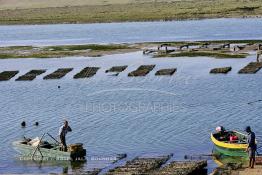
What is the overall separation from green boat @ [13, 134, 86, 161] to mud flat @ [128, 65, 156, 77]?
101 feet

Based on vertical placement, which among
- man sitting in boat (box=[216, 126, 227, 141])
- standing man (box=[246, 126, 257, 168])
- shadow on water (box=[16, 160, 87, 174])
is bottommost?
shadow on water (box=[16, 160, 87, 174])

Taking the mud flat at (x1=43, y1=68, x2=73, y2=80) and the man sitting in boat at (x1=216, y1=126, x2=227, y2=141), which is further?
the mud flat at (x1=43, y1=68, x2=73, y2=80)

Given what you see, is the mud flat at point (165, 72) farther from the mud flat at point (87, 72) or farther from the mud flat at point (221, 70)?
the mud flat at point (87, 72)

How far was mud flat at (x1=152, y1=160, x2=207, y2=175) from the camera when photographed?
35906 mm

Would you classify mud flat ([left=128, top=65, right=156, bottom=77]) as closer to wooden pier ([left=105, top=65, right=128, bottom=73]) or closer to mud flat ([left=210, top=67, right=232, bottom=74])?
wooden pier ([left=105, top=65, right=128, bottom=73])

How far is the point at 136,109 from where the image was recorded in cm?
5753

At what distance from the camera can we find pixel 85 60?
9131cm

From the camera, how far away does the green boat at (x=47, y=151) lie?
41.9 m

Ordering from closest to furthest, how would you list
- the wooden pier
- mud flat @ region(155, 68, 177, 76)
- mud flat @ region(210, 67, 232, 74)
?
mud flat @ region(210, 67, 232, 74) < mud flat @ region(155, 68, 177, 76) < the wooden pier

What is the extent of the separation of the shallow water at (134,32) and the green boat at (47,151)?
227 ft

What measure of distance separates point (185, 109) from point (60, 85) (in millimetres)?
19670

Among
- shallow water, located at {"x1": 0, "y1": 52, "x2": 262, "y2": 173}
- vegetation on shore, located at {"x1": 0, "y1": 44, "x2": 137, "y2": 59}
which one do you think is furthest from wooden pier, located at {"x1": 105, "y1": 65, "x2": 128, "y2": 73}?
vegetation on shore, located at {"x1": 0, "y1": 44, "x2": 137, "y2": 59}

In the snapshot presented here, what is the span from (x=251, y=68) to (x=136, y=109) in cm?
2002

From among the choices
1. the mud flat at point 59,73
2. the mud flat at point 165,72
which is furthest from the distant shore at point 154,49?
the mud flat at point 59,73
